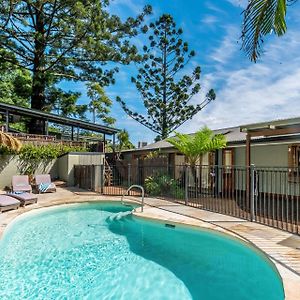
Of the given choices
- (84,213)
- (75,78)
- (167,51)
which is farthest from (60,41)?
(84,213)

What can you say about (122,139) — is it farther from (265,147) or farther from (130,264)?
(130,264)

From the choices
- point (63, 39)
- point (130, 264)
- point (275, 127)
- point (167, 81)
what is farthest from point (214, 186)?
point (167, 81)

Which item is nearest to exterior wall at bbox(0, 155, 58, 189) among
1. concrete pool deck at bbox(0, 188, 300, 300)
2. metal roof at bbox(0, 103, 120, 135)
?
metal roof at bbox(0, 103, 120, 135)

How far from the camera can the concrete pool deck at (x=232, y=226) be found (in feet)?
17.7

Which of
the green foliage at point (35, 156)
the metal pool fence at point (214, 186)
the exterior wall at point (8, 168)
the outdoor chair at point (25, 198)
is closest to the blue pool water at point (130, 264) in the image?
the outdoor chair at point (25, 198)

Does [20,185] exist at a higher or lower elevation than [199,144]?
lower

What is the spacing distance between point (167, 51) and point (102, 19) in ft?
38.5

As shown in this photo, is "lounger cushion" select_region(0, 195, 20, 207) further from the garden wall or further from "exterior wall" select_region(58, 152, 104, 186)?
"exterior wall" select_region(58, 152, 104, 186)

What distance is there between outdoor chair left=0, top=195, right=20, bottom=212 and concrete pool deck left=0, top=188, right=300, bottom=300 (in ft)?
0.82

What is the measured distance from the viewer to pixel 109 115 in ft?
123

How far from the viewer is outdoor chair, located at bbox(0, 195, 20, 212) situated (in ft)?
37.9

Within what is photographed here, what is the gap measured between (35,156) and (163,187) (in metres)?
9.87

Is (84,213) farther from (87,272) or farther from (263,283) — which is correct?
(263,283)

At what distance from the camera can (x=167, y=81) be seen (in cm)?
3397
